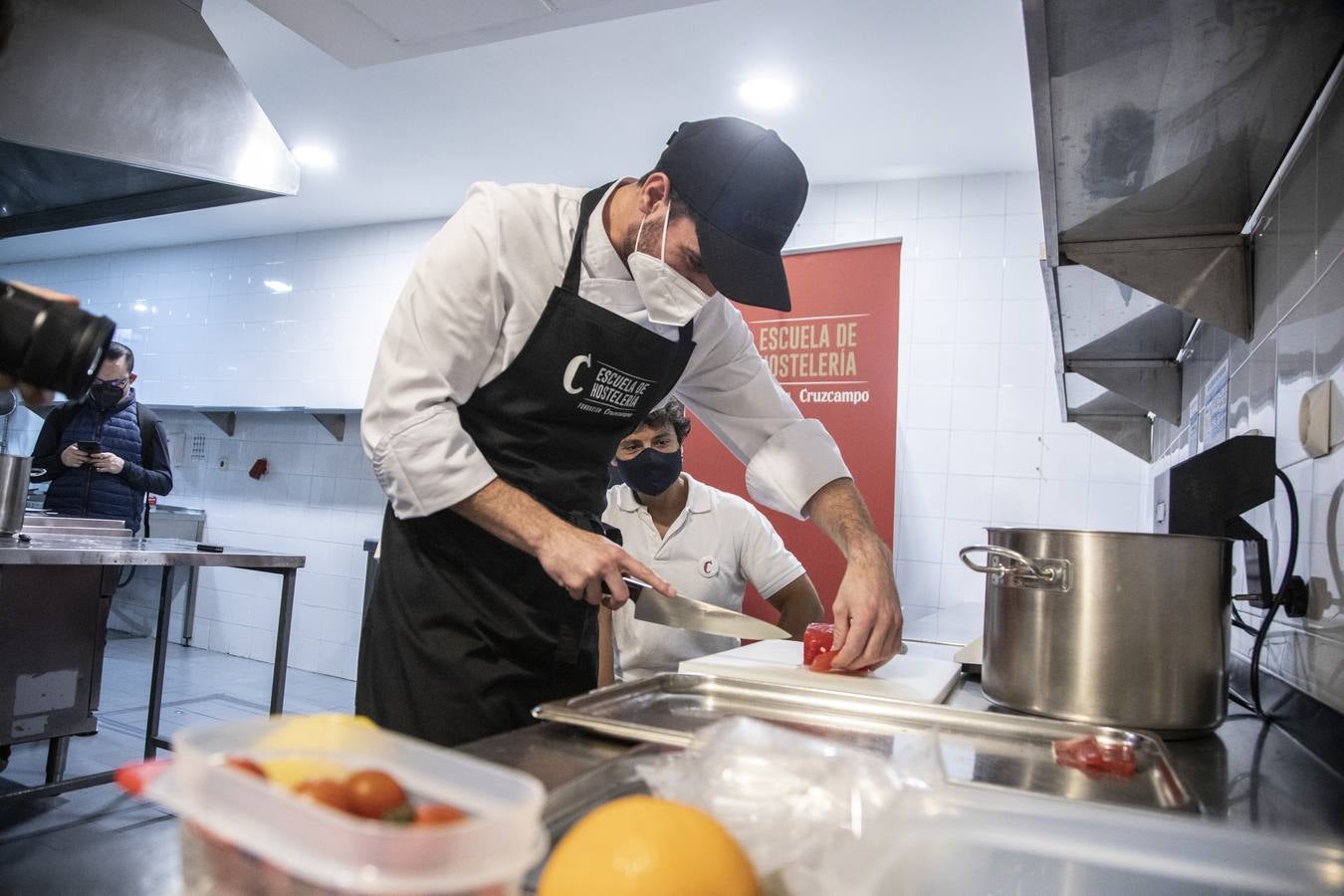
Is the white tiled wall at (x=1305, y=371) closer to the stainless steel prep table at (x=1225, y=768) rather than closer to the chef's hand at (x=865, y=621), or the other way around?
the stainless steel prep table at (x=1225, y=768)

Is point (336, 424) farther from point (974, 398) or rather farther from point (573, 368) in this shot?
point (573, 368)

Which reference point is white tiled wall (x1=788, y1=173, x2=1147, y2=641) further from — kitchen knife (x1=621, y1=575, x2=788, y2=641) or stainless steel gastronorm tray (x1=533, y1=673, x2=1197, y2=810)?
stainless steel gastronorm tray (x1=533, y1=673, x2=1197, y2=810)

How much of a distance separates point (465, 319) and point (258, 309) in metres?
5.39

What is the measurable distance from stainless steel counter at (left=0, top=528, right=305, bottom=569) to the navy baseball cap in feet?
6.45

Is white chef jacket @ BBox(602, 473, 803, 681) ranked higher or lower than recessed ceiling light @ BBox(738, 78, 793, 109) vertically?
lower

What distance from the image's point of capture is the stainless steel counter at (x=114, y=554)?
2322 millimetres

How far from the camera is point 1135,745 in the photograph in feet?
2.63

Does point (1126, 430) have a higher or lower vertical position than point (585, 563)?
higher

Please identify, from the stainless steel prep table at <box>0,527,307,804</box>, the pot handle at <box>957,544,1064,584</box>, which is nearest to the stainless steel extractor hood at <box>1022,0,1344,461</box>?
the pot handle at <box>957,544,1064,584</box>

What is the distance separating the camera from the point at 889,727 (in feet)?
2.93

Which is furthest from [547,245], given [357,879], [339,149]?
[339,149]

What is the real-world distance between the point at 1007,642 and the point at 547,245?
0.87 metres

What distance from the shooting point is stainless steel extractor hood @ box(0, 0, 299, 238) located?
1.99 meters

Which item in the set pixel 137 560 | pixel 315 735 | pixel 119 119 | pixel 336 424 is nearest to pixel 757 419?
pixel 315 735
